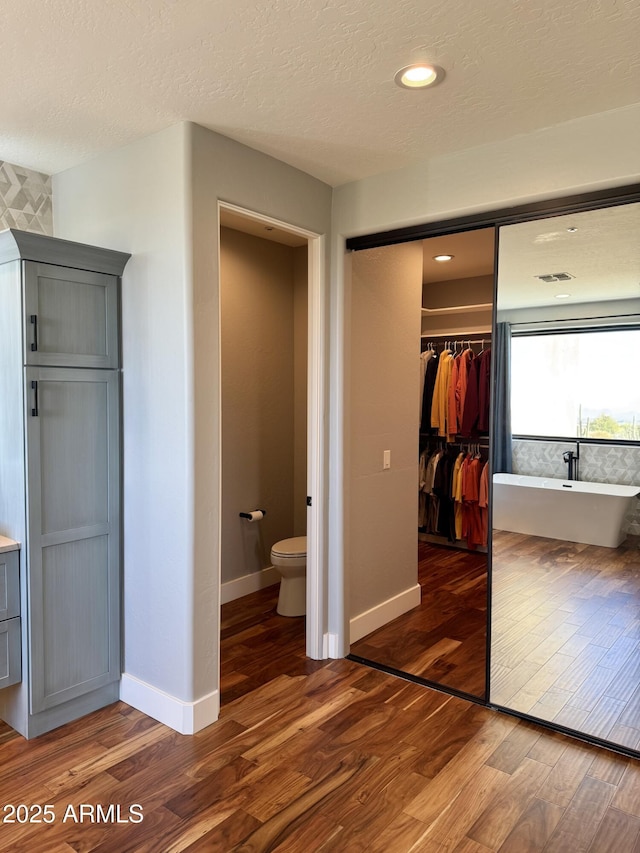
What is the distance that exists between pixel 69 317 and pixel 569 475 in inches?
89.7

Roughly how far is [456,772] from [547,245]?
2.18 meters

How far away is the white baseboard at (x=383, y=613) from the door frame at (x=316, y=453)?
25 cm

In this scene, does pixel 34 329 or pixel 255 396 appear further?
pixel 255 396

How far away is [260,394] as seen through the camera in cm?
450

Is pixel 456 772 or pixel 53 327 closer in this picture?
pixel 456 772

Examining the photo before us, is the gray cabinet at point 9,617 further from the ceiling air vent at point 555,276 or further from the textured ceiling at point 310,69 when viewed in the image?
the ceiling air vent at point 555,276

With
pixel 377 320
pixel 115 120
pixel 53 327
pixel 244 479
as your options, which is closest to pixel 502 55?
pixel 115 120

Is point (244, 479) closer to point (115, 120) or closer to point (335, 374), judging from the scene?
point (335, 374)

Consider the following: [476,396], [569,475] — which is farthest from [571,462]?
[476,396]

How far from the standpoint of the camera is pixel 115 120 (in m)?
2.52

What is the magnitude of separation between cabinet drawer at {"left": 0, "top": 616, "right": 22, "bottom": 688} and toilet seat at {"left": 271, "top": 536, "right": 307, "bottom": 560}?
5.41ft

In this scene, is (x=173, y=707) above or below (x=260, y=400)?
below

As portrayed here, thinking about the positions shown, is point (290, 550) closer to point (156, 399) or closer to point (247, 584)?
point (247, 584)

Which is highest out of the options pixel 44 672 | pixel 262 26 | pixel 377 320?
pixel 262 26
